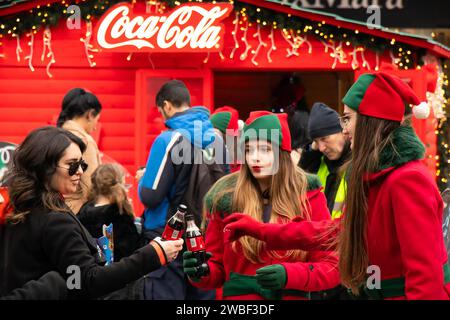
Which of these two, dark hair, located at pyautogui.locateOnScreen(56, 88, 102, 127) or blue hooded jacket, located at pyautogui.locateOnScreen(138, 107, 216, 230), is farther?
dark hair, located at pyautogui.locateOnScreen(56, 88, 102, 127)

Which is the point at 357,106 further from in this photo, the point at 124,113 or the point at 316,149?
the point at 124,113

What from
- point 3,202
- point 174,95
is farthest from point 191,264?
point 174,95

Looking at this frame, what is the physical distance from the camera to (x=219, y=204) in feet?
18.4

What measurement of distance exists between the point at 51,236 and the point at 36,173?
36 cm

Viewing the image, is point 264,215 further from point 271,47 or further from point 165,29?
point 271,47

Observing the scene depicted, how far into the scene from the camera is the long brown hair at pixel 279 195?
5.54 m

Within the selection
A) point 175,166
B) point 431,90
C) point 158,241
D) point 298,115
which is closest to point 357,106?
point 158,241

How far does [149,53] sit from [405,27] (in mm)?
4708

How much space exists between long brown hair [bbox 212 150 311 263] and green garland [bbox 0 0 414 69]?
638 centimetres

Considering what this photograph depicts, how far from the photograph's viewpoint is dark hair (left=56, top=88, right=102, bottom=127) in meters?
8.91

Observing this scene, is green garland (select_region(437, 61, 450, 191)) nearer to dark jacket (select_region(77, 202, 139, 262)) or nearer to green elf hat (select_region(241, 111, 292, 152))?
dark jacket (select_region(77, 202, 139, 262))

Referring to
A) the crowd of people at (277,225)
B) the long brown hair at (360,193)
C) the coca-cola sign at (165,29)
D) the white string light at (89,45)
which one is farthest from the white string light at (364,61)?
the long brown hair at (360,193)

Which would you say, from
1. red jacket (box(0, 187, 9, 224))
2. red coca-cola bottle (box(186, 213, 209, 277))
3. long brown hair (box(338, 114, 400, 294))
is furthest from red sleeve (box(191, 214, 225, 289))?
red jacket (box(0, 187, 9, 224))

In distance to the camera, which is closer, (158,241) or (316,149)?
(158,241)
